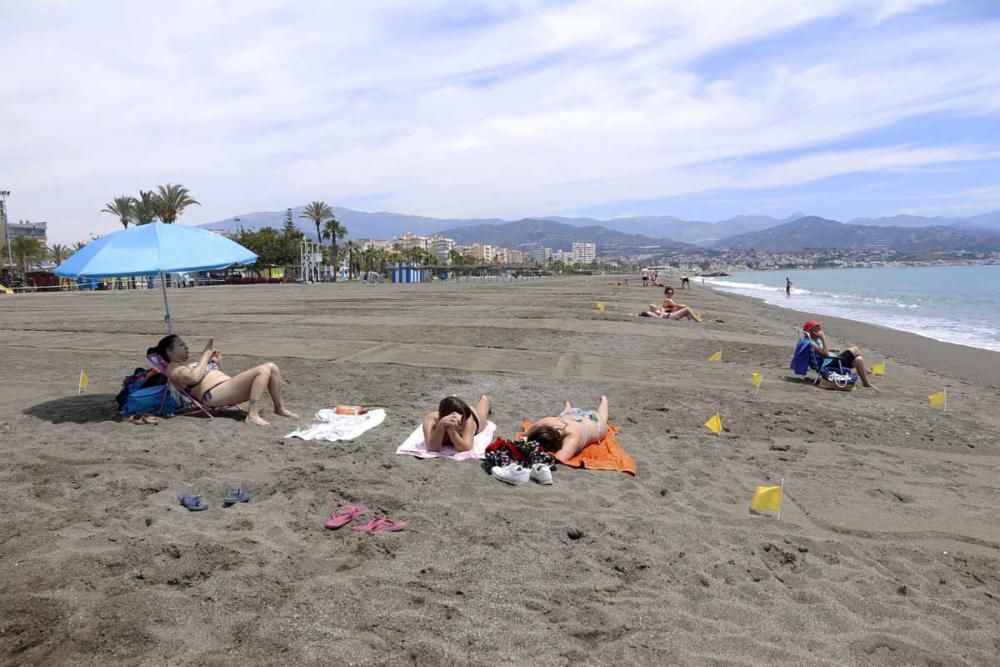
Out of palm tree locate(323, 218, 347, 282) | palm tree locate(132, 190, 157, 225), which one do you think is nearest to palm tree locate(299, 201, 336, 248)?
palm tree locate(323, 218, 347, 282)

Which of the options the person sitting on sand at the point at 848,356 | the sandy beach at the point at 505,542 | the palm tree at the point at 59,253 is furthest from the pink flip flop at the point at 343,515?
the palm tree at the point at 59,253

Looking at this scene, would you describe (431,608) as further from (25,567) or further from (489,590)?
(25,567)

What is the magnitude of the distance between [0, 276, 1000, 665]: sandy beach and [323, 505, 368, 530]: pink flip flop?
0.26 feet

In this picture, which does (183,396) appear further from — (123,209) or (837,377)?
(123,209)

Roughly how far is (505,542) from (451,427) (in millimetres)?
1772

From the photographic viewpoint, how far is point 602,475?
16.9 feet

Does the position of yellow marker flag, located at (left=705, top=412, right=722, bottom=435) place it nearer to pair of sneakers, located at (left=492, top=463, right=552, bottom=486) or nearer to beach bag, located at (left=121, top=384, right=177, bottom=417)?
pair of sneakers, located at (left=492, top=463, right=552, bottom=486)

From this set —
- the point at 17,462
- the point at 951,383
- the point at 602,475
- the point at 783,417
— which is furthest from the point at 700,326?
the point at 17,462

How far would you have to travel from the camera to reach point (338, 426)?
6.25 m

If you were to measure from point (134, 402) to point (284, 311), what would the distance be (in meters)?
15.3

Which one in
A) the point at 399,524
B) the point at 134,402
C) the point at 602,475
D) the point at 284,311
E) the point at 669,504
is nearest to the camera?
the point at 399,524

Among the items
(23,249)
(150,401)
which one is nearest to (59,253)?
(23,249)

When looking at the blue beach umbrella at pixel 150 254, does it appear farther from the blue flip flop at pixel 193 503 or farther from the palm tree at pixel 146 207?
the palm tree at pixel 146 207

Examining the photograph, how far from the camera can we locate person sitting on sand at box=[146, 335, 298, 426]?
631 centimetres
